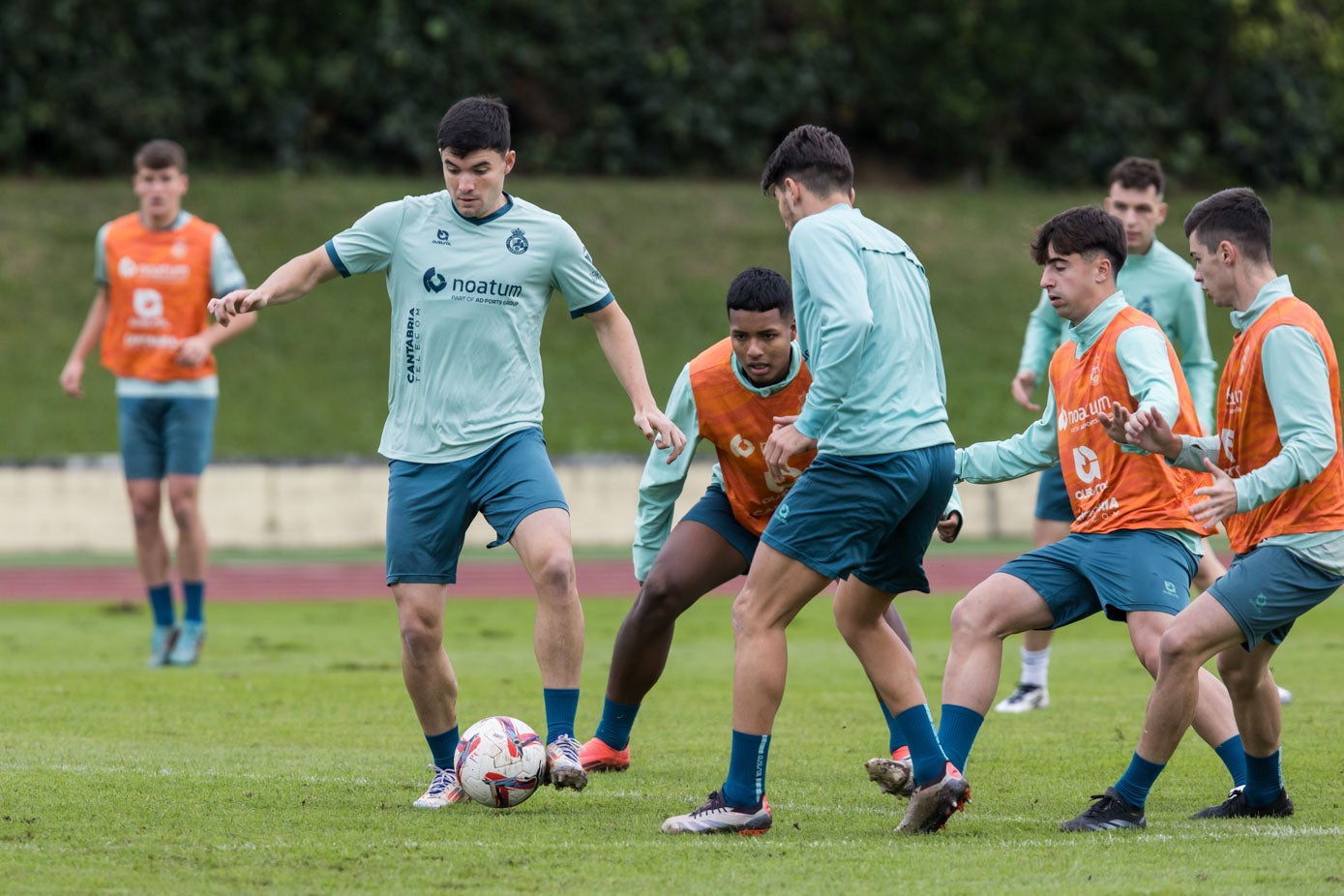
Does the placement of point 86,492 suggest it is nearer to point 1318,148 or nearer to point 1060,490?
point 1060,490

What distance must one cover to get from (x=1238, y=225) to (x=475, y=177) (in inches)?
99.3

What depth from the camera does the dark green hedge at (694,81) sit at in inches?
1073

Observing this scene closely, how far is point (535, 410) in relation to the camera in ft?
20.6

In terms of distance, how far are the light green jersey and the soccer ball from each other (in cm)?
96

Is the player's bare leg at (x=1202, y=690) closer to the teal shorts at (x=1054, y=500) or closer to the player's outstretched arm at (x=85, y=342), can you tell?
the teal shorts at (x=1054, y=500)

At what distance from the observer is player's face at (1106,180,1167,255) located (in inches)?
338

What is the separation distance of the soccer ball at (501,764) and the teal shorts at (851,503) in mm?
1119

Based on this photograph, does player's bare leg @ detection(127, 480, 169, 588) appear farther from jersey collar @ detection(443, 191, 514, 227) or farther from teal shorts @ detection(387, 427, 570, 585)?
jersey collar @ detection(443, 191, 514, 227)

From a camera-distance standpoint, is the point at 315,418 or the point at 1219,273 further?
the point at 315,418

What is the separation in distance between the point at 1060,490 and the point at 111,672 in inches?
205

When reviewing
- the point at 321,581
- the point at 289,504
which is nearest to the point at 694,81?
the point at 289,504

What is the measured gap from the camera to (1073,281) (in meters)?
5.85

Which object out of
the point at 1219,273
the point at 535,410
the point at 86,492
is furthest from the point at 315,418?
the point at 1219,273

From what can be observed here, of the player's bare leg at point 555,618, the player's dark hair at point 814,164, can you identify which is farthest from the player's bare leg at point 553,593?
the player's dark hair at point 814,164
